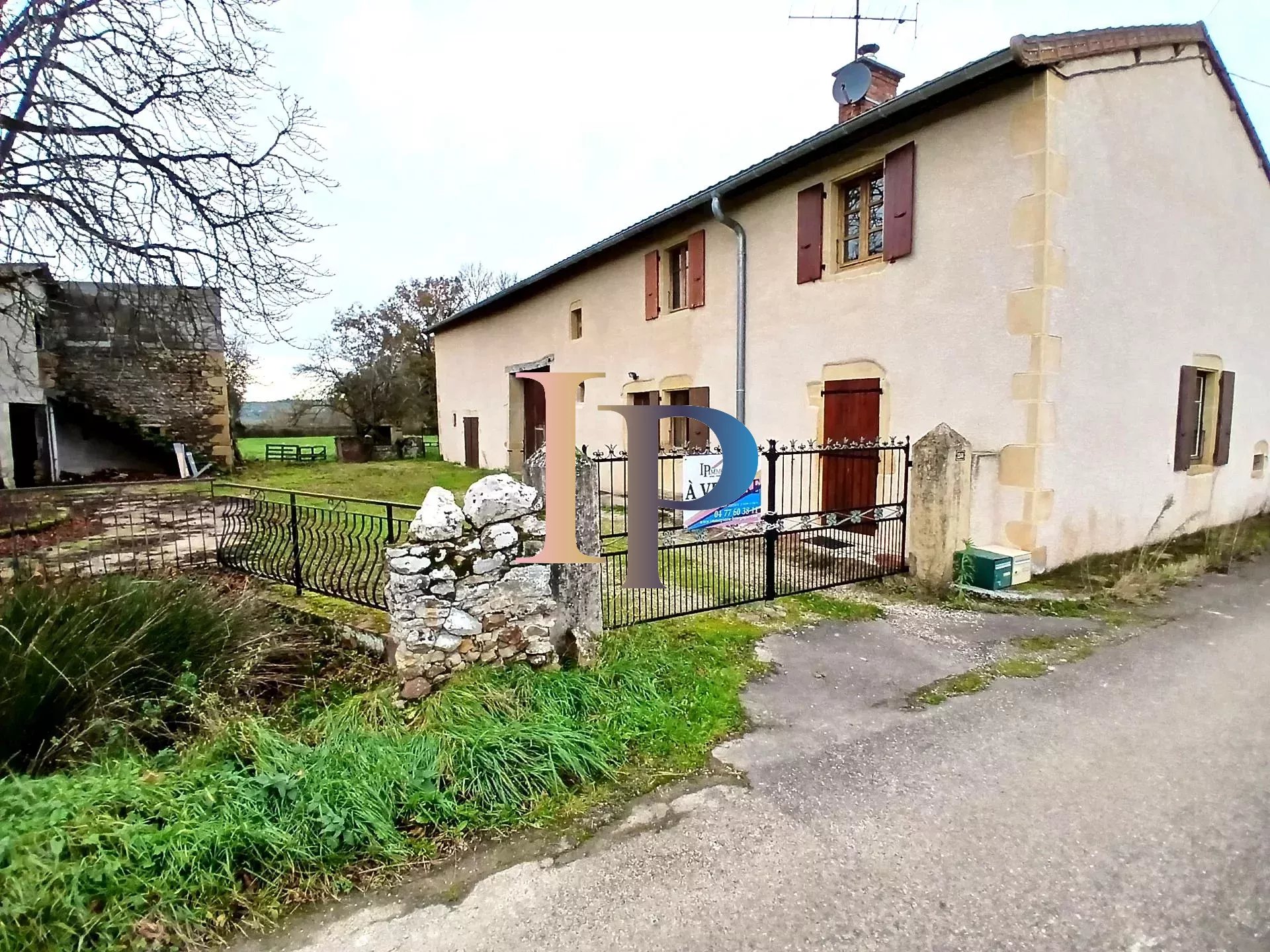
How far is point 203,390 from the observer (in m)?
19.4

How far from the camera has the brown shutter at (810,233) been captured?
825 centimetres

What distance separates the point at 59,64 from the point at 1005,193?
9.56 m

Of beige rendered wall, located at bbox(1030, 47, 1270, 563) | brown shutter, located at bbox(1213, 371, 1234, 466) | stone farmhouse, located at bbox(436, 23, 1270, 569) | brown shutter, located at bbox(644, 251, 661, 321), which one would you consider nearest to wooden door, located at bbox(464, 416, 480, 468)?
brown shutter, located at bbox(644, 251, 661, 321)

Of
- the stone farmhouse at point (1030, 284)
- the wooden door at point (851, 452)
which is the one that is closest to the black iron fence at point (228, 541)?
the wooden door at point (851, 452)

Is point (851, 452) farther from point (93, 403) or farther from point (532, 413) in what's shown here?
point (93, 403)

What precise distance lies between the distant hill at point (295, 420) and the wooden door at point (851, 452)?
105 ft

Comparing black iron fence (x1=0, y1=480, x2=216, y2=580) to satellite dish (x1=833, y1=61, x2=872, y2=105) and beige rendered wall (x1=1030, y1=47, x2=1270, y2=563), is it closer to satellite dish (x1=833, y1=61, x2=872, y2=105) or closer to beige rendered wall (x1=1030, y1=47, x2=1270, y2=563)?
beige rendered wall (x1=1030, y1=47, x2=1270, y2=563)

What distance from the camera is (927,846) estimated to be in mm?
2648

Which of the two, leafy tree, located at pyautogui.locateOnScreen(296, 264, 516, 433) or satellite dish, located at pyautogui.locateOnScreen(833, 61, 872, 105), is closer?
satellite dish, located at pyautogui.locateOnScreen(833, 61, 872, 105)

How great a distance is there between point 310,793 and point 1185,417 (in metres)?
10.1

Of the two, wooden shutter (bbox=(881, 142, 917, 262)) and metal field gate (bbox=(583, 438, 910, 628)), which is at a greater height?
wooden shutter (bbox=(881, 142, 917, 262))

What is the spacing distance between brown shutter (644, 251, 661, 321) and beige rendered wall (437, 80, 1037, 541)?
0.71ft

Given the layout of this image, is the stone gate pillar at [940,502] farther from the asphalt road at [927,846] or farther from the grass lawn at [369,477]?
the grass lawn at [369,477]

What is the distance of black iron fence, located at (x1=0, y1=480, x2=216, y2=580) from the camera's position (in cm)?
618
